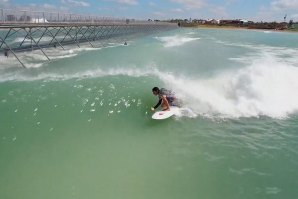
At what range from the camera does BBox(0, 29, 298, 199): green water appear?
404 inches

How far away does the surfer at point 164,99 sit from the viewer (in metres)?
15.5

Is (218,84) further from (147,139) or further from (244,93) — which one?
(147,139)

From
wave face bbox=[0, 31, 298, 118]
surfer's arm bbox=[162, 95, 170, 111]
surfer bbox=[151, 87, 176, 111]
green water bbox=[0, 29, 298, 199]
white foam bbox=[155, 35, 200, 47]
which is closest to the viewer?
green water bbox=[0, 29, 298, 199]

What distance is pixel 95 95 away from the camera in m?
19.9

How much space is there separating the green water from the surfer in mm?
737

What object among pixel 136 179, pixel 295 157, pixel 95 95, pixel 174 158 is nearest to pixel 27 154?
pixel 136 179

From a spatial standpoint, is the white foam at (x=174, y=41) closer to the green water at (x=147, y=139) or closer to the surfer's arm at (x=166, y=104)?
the green water at (x=147, y=139)

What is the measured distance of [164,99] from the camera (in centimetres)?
1563

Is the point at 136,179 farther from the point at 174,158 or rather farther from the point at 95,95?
the point at 95,95

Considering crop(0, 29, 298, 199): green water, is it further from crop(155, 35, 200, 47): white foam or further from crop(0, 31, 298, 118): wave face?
crop(155, 35, 200, 47): white foam

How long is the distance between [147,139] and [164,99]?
267 centimetres

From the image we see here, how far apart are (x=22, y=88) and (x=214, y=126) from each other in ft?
43.1

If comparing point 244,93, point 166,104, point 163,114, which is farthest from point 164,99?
point 244,93

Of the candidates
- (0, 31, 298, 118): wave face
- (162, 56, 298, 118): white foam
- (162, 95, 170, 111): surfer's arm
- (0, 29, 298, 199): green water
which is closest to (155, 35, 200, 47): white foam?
(0, 31, 298, 118): wave face
